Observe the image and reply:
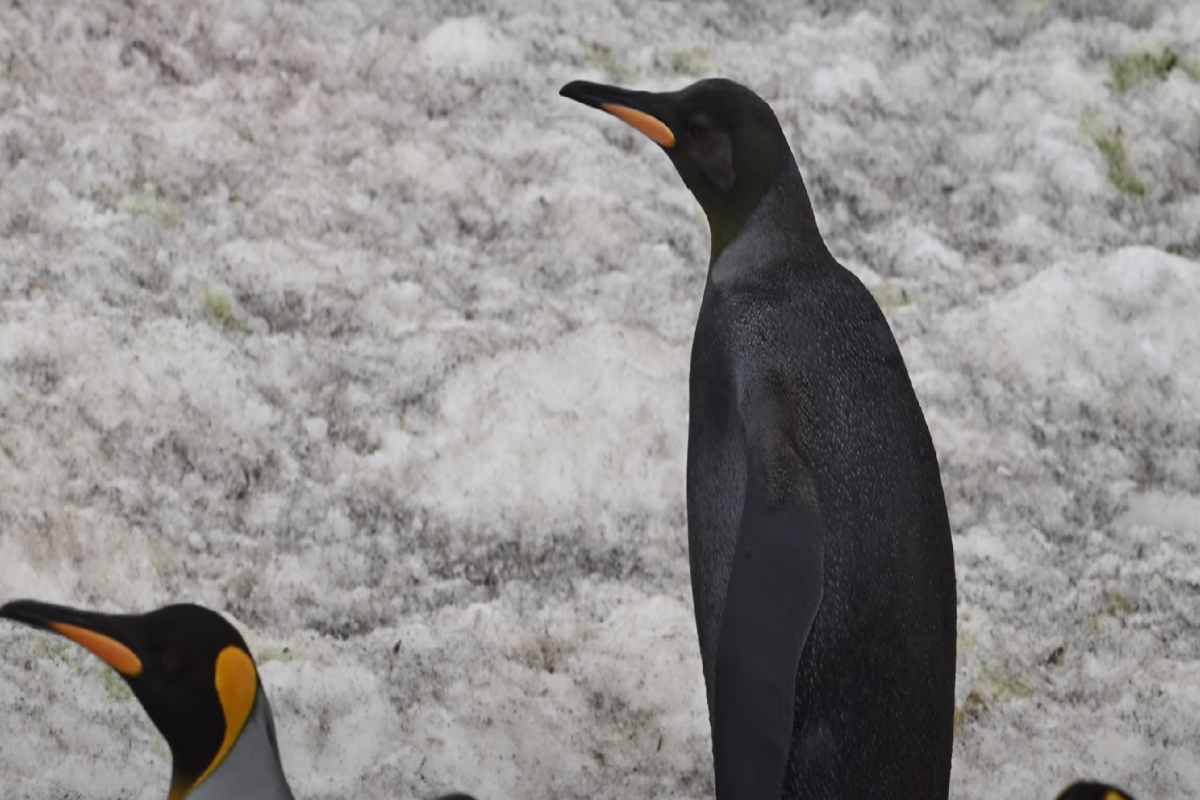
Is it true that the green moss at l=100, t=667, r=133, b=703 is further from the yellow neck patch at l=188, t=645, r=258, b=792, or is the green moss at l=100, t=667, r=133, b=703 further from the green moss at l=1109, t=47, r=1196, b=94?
the green moss at l=1109, t=47, r=1196, b=94

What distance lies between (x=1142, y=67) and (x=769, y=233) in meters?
2.03

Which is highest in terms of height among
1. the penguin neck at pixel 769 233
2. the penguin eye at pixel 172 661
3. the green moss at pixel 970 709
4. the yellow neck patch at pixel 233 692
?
the penguin neck at pixel 769 233

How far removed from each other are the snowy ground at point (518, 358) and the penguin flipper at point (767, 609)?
74 centimetres

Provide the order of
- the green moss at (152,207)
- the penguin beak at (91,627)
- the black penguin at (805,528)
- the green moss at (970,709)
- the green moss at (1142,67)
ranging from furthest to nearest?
the green moss at (1142,67), the green moss at (152,207), the green moss at (970,709), the black penguin at (805,528), the penguin beak at (91,627)

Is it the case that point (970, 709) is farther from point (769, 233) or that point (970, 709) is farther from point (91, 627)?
point (91, 627)

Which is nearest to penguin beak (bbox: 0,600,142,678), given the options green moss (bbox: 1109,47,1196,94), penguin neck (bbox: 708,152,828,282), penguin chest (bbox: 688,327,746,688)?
penguin chest (bbox: 688,327,746,688)

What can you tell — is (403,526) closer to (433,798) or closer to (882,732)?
(433,798)

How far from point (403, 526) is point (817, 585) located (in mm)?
1166

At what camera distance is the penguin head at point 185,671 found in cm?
199

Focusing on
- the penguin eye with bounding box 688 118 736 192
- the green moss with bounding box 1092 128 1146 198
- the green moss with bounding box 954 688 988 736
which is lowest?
the green moss with bounding box 954 688 988 736

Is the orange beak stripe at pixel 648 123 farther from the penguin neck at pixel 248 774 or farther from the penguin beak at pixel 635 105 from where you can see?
the penguin neck at pixel 248 774

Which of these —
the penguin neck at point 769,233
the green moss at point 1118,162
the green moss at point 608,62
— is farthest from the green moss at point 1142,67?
the penguin neck at point 769,233

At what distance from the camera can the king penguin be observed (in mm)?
1991

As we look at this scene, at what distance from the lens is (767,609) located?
202cm
